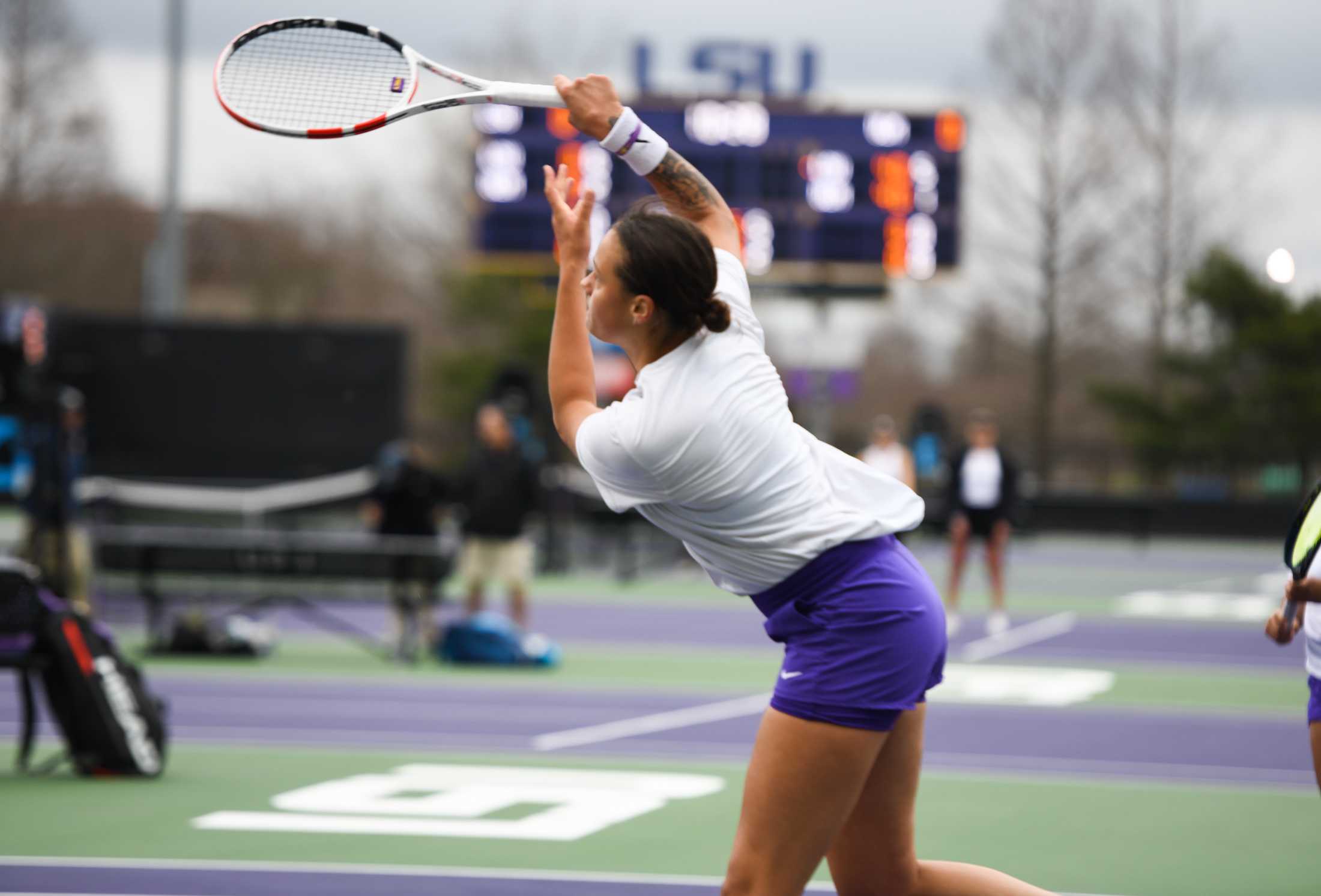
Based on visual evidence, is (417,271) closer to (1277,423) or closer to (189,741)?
(1277,423)

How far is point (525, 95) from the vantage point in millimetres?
4137

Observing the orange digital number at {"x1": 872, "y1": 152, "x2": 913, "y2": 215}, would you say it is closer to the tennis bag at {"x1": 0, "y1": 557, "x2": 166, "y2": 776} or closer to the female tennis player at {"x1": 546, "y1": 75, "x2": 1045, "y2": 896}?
the tennis bag at {"x1": 0, "y1": 557, "x2": 166, "y2": 776}

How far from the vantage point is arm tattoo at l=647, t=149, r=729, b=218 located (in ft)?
14.0

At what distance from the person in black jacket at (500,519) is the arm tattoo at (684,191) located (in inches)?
423

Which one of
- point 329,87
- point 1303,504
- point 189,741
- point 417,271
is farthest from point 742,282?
point 417,271

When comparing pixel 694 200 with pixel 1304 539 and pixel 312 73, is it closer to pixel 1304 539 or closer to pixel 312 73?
pixel 312 73

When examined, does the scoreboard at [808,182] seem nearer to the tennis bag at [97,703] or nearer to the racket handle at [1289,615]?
the tennis bag at [97,703]

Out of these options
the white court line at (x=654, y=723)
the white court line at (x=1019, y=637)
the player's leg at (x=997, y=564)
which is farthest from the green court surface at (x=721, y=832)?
the player's leg at (x=997, y=564)

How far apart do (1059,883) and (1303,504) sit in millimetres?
2168

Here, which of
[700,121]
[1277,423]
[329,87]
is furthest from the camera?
[1277,423]

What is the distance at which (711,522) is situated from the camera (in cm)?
382

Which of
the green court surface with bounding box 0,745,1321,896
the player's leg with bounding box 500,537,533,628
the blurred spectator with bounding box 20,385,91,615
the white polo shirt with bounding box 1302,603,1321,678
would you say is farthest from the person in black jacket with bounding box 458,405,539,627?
the white polo shirt with bounding box 1302,603,1321,678

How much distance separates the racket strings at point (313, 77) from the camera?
4.50 m

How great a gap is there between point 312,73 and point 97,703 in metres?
4.62
